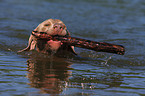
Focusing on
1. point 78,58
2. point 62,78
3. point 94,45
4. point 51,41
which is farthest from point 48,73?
point 78,58

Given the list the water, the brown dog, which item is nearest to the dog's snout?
the brown dog

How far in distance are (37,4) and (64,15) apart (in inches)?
115

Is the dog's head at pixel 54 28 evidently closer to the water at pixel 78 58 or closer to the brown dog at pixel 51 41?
the brown dog at pixel 51 41

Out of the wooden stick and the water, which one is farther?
the wooden stick

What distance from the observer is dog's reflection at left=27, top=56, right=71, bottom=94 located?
17.3ft

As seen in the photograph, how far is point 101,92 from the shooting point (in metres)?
5.12

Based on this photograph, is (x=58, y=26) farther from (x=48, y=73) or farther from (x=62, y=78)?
(x=62, y=78)

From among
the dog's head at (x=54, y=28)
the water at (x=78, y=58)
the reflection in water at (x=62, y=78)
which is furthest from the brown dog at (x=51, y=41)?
the reflection in water at (x=62, y=78)

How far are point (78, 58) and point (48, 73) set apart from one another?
85.6 inches

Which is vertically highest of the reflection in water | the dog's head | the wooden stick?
the dog's head

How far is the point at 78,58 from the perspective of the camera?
8.41 m

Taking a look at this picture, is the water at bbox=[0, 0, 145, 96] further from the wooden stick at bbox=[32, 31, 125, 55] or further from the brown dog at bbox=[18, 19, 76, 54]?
the wooden stick at bbox=[32, 31, 125, 55]

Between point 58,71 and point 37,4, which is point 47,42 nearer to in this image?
point 58,71

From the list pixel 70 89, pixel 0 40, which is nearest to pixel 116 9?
pixel 0 40
